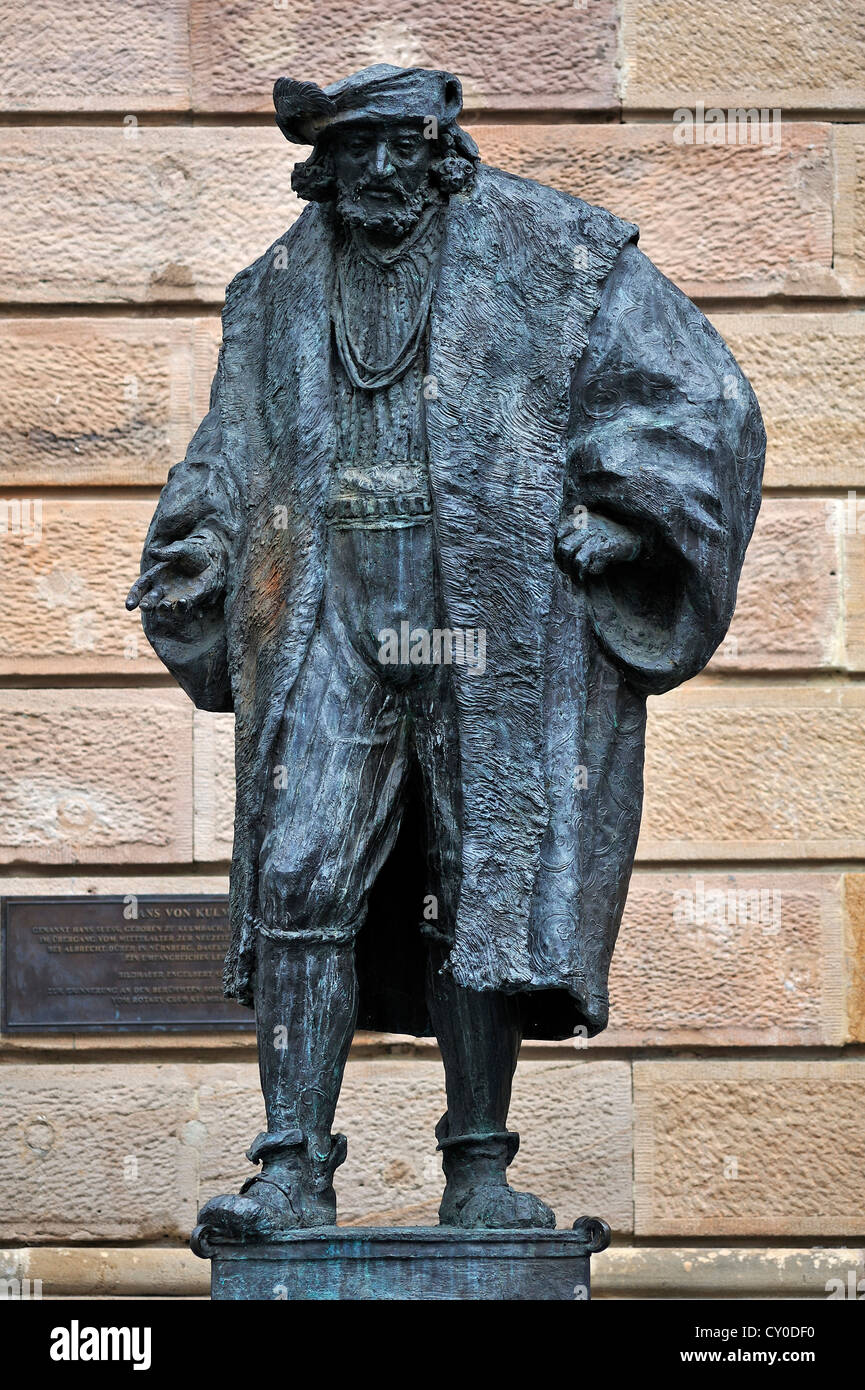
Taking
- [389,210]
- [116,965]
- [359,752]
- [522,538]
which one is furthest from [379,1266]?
[116,965]

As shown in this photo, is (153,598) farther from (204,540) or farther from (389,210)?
(389,210)

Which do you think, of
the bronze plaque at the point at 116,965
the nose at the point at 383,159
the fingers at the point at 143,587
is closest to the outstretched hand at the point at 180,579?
the fingers at the point at 143,587

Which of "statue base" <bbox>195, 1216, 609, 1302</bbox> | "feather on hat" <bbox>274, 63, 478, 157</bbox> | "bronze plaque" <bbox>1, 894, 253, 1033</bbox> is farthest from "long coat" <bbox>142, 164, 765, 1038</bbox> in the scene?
"bronze plaque" <bbox>1, 894, 253, 1033</bbox>

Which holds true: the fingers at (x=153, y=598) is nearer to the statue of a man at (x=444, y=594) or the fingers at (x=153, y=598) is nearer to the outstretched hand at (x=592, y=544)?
the statue of a man at (x=444, y=594)

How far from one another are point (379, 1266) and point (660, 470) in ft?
5.28

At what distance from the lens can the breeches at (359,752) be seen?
18.9 ft

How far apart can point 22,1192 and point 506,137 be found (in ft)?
10.9

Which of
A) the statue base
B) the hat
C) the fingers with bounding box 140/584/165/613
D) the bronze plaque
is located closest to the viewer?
the statue base

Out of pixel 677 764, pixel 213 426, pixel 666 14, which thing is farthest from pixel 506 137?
pixel 213 426

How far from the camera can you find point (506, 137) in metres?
8.88

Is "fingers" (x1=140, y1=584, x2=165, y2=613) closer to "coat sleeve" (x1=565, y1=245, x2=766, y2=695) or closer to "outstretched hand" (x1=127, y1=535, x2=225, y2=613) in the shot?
"outstretched hand" (x1=127, y1=535, x2=225, y2=613)

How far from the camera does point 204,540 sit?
6047 mm

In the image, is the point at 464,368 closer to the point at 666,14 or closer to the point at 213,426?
the point at 213,426

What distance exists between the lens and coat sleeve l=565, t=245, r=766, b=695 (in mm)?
5906
